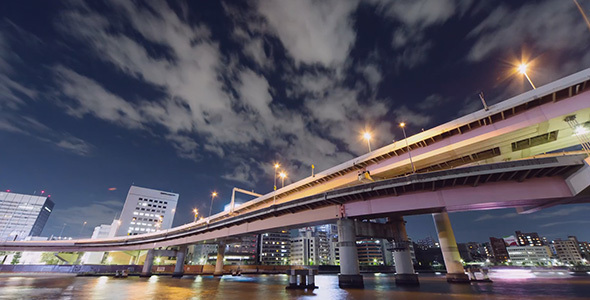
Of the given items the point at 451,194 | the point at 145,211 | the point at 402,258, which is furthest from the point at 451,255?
the point at 145,211

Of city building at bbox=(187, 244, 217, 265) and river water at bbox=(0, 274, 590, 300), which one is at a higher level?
city building at bbox=(187, 244, 217, 265)

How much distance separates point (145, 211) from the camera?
13475cm

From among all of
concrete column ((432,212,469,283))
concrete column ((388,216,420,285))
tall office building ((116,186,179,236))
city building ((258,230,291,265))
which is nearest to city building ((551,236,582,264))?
city building ((258,230,291,265))

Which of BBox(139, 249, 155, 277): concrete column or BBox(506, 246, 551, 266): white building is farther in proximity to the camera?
BBox(506, 246, 551, 266): white building

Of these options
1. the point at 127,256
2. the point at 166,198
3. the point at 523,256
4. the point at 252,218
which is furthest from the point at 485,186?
the point at 523,256

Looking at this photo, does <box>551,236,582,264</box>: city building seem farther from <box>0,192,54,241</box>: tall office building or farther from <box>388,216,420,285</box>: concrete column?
<box>0,192,54,241</box>: tall office building

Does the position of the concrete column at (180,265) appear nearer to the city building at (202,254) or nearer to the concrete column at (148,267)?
the concrete column at (148,267)

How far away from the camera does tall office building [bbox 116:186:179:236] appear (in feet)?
417

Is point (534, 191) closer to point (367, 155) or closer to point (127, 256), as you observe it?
point (367, 155)

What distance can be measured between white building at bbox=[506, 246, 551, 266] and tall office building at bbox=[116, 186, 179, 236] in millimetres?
232677

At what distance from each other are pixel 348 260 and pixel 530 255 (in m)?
218

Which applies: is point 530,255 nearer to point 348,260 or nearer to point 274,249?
point 274,249

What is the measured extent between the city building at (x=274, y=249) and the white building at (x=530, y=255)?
157m

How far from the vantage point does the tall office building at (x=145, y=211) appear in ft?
417
